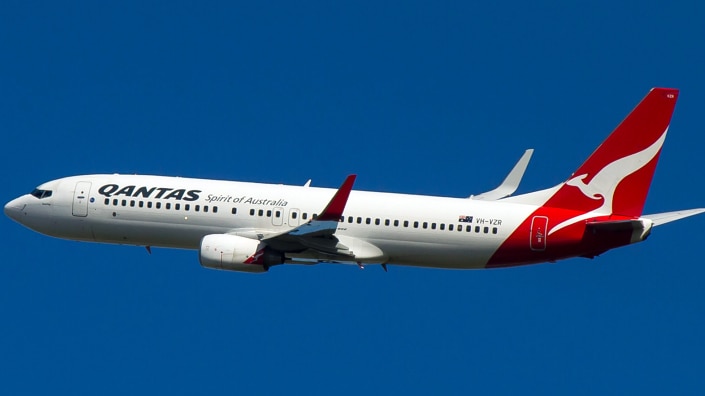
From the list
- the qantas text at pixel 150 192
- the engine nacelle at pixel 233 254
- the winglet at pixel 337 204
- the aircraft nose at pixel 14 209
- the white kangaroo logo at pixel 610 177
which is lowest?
the engine nacelle at pixel 233 254

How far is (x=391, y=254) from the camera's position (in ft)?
230

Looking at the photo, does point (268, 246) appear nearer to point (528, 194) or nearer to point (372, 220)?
point (372, 220)

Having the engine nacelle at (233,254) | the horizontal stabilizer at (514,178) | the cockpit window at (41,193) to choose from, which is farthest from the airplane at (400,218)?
the horizontal stabilizer at (514,178)

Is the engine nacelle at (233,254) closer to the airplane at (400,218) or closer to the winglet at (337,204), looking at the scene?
the airplane at (400,218)

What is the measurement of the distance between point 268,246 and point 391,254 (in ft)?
19.7

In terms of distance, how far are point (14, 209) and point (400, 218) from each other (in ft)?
67.9

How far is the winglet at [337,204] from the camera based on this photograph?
2569 inches

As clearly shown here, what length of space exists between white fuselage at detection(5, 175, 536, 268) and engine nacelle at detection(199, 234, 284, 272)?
142 cm

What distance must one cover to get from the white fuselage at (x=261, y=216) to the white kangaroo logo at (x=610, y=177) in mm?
2876

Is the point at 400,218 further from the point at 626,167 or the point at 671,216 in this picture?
the point at 671,216

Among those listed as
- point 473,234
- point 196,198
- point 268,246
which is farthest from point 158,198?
point 473,234

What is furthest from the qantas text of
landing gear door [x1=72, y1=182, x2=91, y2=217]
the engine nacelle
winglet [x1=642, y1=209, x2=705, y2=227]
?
winglet [x1=642, y1=209, x2=705, y2=227]

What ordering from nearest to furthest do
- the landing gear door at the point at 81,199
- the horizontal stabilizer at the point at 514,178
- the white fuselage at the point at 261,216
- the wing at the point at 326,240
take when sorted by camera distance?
the wing at the point at 326,240
the white fuselage at the point at 261,216
the landing gear door at the point at 81,199
the horizontal stabilizer at the point at 514,178

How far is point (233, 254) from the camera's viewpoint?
226 feet
